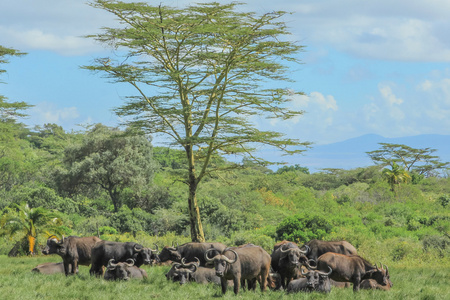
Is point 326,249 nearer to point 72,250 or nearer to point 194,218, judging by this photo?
point 72,250

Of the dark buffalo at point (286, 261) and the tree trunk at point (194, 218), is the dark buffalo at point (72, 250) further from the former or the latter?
the tree trunk at point (194, 218)

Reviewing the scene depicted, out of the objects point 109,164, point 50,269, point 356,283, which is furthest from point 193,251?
point 109,164

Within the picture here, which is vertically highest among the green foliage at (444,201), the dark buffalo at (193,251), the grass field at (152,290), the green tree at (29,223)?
the green foliage at (444,201)

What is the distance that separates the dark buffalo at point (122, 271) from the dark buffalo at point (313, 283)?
4.42m

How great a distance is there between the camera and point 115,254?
666 inches

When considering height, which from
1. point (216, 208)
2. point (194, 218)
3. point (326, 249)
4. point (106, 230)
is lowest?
point (106, 230)

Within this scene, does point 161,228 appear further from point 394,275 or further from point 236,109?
point 394,275

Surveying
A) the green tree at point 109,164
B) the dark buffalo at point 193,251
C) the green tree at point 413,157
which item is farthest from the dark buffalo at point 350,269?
the green tree at point 413,157

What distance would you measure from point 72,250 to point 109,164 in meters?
29.8

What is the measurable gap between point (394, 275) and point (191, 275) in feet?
20.0

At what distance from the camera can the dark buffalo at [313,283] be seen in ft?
43.7

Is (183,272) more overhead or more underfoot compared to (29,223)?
more underfoot

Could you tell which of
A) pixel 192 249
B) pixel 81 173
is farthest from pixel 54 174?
pixel 192 249

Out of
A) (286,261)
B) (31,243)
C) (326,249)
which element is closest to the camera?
(286,261)
